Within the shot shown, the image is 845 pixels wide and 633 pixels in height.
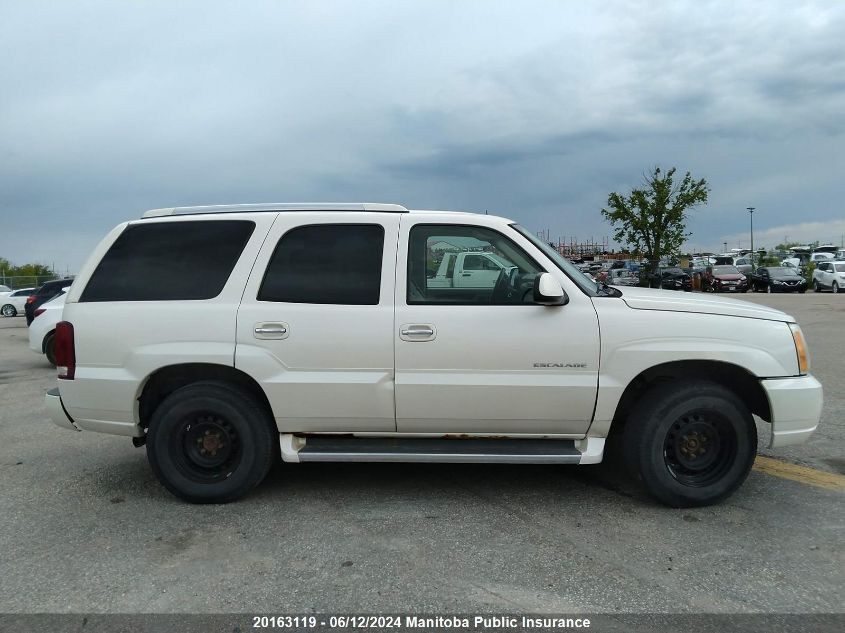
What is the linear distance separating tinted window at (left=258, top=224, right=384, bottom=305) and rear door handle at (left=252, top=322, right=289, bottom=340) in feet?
0.57

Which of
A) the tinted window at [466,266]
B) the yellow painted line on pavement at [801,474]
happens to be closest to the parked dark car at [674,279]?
the yellow painted line on pavement at [801,474]

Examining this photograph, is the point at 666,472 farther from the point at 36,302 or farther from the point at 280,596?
the point at 36,302

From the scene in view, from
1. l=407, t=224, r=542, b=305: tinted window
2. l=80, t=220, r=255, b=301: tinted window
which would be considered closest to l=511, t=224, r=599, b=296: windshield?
l=407, t=224, r=542, b=305: tinted window

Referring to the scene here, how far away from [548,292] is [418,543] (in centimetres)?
161

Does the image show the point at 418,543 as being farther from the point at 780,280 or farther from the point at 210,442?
the point at 780,280

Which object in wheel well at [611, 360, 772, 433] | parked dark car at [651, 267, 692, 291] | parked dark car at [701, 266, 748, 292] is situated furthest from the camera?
parked dark car at [651, 267, 692, 291]

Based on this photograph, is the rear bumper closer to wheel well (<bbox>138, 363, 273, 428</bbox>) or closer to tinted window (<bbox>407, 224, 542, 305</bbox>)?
wheel well (<bbox>138, 363, 273, 428</bbox>)

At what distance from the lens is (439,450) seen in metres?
4.34

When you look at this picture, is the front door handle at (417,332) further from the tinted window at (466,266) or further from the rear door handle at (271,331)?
the rear door handle at (271,331)

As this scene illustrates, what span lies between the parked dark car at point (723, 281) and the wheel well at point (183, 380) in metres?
36.7

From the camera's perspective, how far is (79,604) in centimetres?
328

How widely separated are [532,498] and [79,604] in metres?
2.68

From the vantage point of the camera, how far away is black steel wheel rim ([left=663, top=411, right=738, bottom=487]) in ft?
14.1

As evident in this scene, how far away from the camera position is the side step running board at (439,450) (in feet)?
14.0
